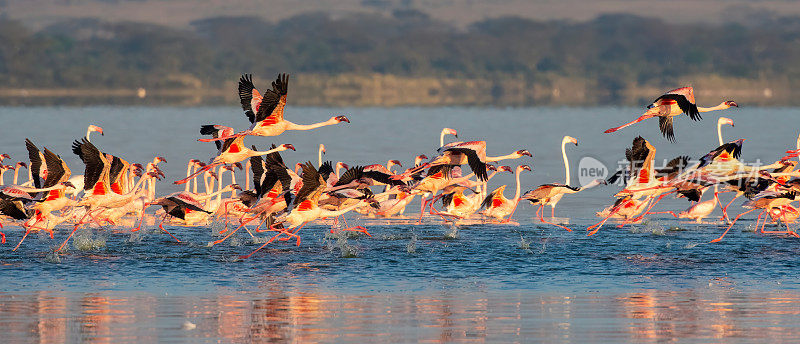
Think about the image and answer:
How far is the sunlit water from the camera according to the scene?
11.6 metres

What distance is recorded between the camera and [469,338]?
438 inches

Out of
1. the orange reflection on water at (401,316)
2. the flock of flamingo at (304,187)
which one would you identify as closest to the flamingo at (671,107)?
the flock of flamingo at (304,187)

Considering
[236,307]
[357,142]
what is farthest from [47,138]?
[236,307]

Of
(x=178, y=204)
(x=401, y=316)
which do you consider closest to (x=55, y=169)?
(x=178, y=204)

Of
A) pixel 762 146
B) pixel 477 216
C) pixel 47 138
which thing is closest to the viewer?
pixel 477 216

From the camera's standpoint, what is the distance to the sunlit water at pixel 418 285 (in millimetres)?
11562

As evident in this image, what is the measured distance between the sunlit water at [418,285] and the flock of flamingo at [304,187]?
0.46 m

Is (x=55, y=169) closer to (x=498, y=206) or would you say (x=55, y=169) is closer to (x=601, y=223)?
(x=498, y=206)

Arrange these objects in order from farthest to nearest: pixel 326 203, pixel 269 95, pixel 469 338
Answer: pixel 326 203
pixel 269 95
pixel 469 338

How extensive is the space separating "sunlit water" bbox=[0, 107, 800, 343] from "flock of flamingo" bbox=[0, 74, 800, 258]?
0.46 m

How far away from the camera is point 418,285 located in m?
14.7

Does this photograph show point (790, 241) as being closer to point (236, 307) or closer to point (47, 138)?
point (236, 307)

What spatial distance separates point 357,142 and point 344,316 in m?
33.5

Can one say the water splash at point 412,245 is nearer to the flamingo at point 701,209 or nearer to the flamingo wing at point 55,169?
the flamingo wing at point 55,169
